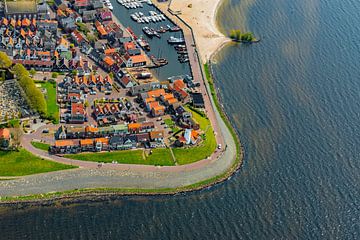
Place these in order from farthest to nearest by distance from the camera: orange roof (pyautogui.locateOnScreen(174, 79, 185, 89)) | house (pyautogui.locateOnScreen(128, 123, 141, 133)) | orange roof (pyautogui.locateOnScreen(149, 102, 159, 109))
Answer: orange roof (pyautogui.locateOnScreen(174, 79, 185, 89)) < orange roof (pyautogui.locateOnScreen(149, 102, 159, 109)) < house (pyautogui.locateOnScreen(128, 123, 141, 133))

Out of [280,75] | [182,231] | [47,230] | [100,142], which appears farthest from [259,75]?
[47,230]

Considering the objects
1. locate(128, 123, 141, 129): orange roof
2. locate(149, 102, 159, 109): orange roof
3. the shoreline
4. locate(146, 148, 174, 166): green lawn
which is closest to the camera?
the shoreline

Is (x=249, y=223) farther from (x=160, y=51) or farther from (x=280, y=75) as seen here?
(x=160, y=51)

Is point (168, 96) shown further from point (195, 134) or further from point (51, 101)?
point (51, 101)

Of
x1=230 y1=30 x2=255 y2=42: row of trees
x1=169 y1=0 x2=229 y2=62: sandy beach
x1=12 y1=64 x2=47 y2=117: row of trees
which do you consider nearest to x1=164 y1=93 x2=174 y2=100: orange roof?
x1=169 y1=0 x2=229 y2=62: sandy beach

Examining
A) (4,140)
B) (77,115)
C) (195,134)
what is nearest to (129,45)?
(77,115)

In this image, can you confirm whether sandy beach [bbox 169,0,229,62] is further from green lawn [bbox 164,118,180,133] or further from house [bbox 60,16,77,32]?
house [bbox 60,16,77,32]

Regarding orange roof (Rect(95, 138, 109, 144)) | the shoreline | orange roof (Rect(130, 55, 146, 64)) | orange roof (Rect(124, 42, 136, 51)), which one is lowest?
the shoreline
